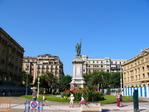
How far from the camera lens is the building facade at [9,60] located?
6341 centimetres

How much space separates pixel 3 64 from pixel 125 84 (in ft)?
177

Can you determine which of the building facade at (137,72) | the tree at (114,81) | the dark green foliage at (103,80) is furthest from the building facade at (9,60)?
the tree at (114,81)

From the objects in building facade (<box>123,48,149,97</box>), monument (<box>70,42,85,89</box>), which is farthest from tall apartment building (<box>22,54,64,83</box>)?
monument (<box>70,42,85,89</box>)

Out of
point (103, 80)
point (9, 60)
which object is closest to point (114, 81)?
point (103, 80)

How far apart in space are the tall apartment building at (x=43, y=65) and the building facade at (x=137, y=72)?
51.1 metres

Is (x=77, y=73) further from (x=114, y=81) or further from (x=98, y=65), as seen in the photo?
(x=98, y=65)

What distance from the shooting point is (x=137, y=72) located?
247ft

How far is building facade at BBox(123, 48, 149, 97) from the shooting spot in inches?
2628

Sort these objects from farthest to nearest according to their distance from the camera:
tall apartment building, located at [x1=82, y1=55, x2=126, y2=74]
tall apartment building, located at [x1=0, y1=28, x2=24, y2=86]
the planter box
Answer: tall apartment building, located at [x1=82, y1=55, x2=126, y2=74] < tall apartment building, located at [x1=0, y1=28, x2=24, y2=86] < the planter box

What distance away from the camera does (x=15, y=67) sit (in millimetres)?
79188

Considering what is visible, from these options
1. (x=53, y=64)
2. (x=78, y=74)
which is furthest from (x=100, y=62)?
(x=78, y=74)

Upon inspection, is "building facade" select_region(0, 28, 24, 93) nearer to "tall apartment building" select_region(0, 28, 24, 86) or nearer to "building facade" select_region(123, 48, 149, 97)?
"tall apartment building" select_region(0, 28, 24, 86)

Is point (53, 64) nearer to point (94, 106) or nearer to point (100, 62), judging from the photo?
point (100, 62)

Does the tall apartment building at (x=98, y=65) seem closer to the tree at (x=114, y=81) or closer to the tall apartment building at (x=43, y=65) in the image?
the tall apartment building at (x=43, y=65)
